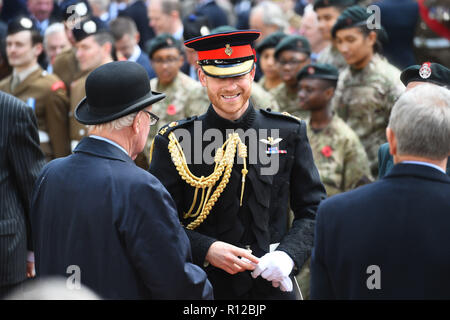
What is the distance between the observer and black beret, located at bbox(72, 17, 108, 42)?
6.85 m

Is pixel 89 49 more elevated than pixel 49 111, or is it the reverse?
pixel 89 49

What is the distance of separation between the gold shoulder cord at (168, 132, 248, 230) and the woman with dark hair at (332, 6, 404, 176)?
2755 mm

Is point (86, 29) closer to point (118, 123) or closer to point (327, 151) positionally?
point (327, 151)

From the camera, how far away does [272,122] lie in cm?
361

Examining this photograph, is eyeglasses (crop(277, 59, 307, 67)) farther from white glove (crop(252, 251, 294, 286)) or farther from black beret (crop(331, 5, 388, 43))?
white glove (crop(252, 251, 294, 286))

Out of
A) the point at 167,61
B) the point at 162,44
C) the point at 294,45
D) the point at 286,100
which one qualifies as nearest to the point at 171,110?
the point at 167,61

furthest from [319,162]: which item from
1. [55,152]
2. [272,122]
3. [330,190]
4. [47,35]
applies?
[47,35]

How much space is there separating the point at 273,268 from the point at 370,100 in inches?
122

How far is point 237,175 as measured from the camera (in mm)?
3484

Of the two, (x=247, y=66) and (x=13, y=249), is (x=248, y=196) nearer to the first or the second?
(x=247, y=66)

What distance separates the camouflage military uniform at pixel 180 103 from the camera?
6.61 meters

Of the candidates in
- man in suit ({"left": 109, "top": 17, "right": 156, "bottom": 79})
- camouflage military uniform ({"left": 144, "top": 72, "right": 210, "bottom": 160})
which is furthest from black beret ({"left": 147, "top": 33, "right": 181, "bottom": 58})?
man in suit ({"left": 109, "top": 17, "right": 156, "bottom": 79})

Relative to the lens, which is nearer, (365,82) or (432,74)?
(432,74)

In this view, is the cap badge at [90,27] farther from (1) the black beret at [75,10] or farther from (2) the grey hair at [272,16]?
(2) the grey hair at [272,16]
